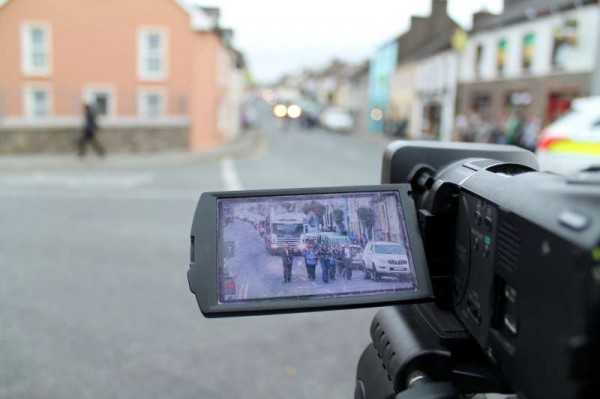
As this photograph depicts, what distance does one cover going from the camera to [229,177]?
14.0 metres

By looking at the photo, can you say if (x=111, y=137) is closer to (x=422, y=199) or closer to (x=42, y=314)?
(x=42, y=314)

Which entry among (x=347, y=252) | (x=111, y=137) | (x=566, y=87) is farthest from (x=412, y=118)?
(x=347, y=252)

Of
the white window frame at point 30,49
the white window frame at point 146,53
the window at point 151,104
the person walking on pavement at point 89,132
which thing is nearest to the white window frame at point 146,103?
the window at point 151,104

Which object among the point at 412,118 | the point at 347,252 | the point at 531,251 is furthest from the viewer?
the point at 412,118

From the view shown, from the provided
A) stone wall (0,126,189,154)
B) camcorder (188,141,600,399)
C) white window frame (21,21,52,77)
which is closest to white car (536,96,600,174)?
camcorder (188,141,600,399)

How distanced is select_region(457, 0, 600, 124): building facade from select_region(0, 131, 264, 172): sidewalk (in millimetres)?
10121

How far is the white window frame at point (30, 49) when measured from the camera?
867 inches

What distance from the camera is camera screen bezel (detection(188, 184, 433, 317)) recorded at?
129 cm

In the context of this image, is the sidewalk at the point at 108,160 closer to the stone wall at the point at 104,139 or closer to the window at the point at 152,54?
the stone wall at the point at 104,139

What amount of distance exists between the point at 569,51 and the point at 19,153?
19382 millimetres

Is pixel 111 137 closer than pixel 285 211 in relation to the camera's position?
No

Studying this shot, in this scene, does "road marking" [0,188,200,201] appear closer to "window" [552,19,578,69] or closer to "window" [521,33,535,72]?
"window" [552,19,578,69]

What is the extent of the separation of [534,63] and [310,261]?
23.9 m

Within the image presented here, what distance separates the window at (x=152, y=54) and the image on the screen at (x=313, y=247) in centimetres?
2266
